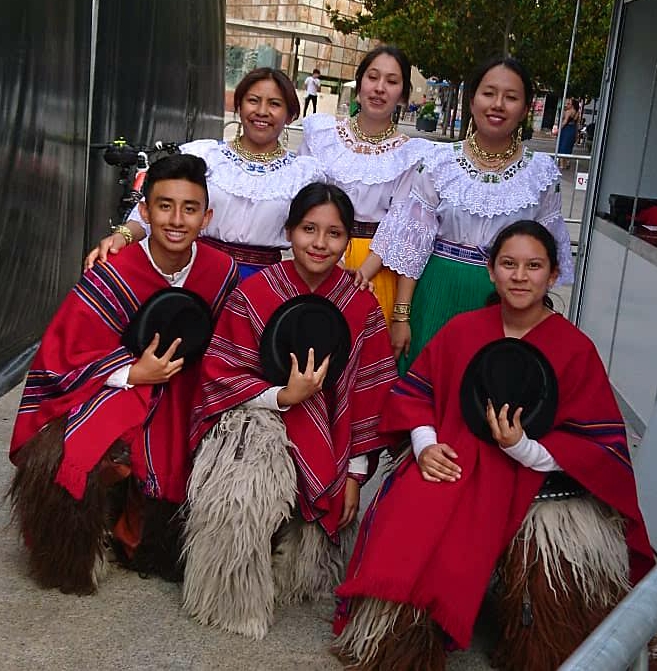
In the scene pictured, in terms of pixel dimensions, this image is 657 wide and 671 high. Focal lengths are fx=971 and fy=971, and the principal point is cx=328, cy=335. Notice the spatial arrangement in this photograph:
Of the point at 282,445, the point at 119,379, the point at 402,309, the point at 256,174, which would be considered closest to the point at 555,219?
the point at 402,309

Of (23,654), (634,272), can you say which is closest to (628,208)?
(634,272)

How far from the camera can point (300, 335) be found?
2844 millimetres

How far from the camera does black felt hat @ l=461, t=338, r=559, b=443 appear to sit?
8.60 ft

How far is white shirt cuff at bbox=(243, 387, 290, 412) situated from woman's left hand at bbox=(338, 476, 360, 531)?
34cm

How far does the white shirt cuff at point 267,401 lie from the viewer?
2787 mm

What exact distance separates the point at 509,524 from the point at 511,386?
A: 1.22 feet

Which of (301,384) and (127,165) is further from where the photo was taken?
(127,165)

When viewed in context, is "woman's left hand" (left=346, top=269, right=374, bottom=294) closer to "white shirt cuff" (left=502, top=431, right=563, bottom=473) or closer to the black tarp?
"white shirt cuff" (left=502, top=431, right=563, bottom=473)

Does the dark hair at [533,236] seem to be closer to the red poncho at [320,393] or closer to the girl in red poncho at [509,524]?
the girl in red poncho at [509,524]

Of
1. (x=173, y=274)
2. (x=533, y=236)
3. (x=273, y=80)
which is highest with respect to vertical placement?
(x=273, y=80)

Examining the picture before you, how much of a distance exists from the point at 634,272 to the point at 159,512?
10.7 feet

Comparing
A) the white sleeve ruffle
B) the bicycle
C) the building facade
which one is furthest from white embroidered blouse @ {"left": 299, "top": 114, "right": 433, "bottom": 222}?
the building facade

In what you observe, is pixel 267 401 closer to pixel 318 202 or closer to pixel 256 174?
pixel 318 202

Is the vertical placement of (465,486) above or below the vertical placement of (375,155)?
below
